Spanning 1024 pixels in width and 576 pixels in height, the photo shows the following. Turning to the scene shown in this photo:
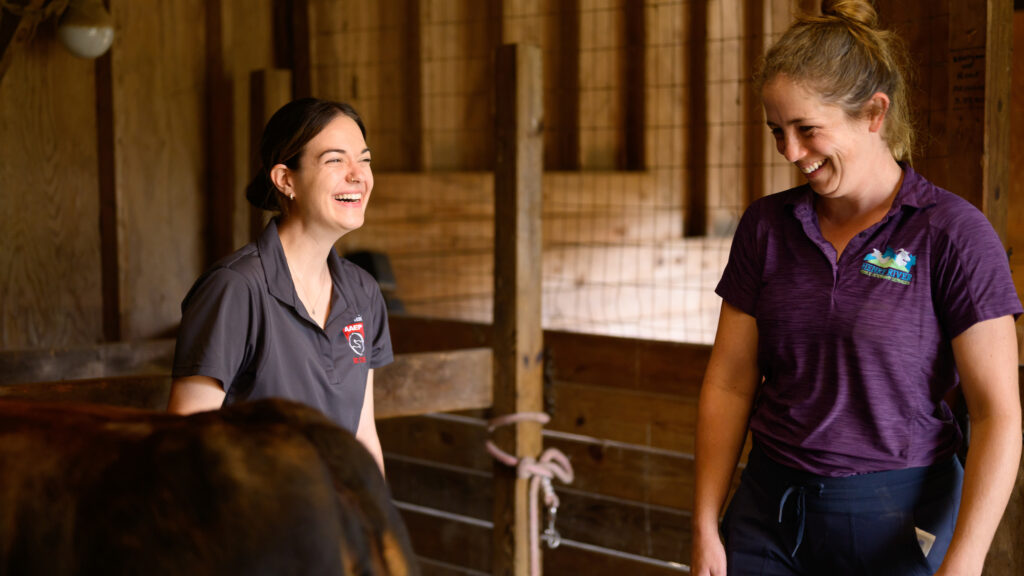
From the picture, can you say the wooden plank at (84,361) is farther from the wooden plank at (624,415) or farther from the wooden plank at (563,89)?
the wooden plank at (563,89)

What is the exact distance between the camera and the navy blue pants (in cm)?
150

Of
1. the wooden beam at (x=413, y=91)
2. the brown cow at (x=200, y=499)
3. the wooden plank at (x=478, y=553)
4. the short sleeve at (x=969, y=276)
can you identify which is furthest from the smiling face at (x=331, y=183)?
the wooden beam at (x=413, y=91)

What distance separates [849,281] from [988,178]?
0.66m

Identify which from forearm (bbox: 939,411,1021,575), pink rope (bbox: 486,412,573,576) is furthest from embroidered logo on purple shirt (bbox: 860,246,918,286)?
pink rope (bbox: 486,412,573,576)

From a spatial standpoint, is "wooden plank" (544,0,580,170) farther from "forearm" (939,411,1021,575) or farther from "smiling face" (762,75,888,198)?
"forearm" (939,411,1021,575)

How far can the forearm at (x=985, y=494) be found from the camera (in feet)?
4.62

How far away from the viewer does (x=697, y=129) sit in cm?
466

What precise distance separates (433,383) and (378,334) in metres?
0.70

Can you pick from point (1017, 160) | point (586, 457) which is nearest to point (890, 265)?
point (1017, 160)

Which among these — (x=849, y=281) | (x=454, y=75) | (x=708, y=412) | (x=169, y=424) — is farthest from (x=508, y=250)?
(x=169, y=424)

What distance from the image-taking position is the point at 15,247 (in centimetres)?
360

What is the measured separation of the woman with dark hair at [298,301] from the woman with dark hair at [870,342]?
2.40ft

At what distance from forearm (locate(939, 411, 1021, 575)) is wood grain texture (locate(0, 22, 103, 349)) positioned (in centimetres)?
326

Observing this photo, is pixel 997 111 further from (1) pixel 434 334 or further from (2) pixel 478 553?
(2) pixel 478 553
